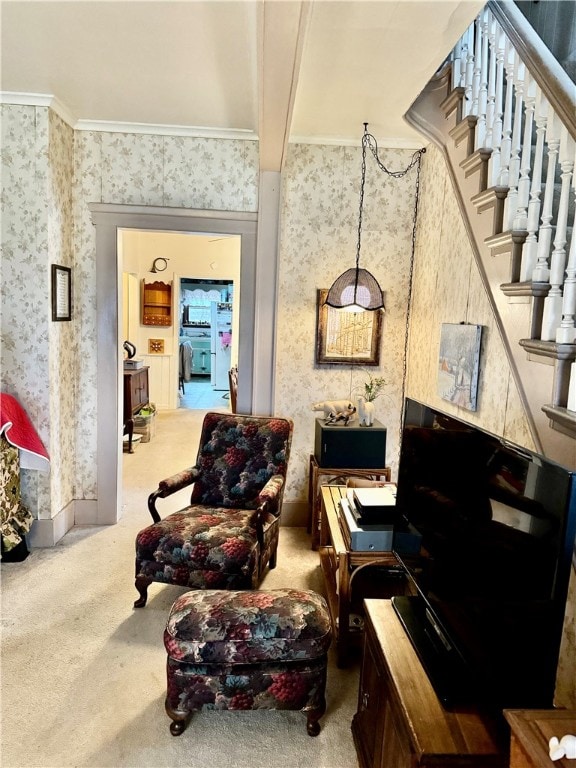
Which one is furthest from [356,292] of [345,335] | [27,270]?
[27,270]

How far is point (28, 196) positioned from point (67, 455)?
171 centimetres

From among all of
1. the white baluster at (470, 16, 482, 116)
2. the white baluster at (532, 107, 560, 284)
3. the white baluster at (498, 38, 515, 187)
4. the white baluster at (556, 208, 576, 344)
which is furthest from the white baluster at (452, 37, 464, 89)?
the white baluster at (556, 208, 576, 344)

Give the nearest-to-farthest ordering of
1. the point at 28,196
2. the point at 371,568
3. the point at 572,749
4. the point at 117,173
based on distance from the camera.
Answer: the point at 572,749 < the point at 371,568 < the point at 28,196 < the point at 117,173

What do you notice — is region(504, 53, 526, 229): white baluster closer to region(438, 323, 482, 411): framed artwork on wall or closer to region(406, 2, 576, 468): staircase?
region(406, 2, 576, 468): staircase

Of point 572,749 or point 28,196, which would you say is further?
point 28,196

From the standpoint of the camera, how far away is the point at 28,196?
305 cm

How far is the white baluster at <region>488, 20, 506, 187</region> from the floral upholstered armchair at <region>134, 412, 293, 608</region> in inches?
71.8

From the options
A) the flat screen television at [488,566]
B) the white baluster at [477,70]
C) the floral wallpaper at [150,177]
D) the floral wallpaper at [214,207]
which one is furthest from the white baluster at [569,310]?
the floral wallpaper at [150,177]

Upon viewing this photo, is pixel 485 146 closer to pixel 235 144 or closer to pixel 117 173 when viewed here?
pixel 235 144

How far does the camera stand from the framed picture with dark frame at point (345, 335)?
3562 mm

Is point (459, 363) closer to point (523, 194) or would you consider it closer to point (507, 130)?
point (523, 194)

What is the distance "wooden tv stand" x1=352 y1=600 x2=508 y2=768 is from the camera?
3.76 ft

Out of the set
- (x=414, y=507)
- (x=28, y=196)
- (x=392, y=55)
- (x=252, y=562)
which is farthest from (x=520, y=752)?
(x=28, y=196)

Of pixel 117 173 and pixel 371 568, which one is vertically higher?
pixel 117 173
